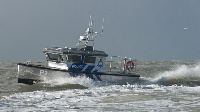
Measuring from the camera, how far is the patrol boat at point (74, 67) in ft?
67.6

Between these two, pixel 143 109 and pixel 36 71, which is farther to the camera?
pixel 36 71

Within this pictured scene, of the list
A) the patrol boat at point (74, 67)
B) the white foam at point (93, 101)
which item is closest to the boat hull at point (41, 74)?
the patrol boat at point (74, 67)

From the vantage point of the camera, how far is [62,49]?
850 inches

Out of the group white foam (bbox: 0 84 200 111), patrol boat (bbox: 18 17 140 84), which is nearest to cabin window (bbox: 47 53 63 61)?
patrol boat (bbox: 18 17 140 84)

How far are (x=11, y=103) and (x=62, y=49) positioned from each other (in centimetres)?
885

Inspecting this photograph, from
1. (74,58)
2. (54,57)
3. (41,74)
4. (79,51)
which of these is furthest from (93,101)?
(54,57)

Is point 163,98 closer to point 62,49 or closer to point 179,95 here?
point 179,95

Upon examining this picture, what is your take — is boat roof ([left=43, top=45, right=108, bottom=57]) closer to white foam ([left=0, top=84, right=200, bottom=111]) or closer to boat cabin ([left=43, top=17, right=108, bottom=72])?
boat cabin ([left=43, top=17, right=108, bottom=72])

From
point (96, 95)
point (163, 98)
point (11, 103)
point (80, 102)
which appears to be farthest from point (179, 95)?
point (11, 103)

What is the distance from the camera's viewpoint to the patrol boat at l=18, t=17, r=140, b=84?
20.6 m

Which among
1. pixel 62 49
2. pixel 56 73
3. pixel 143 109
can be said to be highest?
pixel 62 49

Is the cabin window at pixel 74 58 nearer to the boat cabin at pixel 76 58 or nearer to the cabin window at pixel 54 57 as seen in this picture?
the boat cabin at pixel 76 58

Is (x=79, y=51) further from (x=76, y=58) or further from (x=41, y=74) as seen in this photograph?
(x=41, y=74)

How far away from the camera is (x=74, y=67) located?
842 inches
